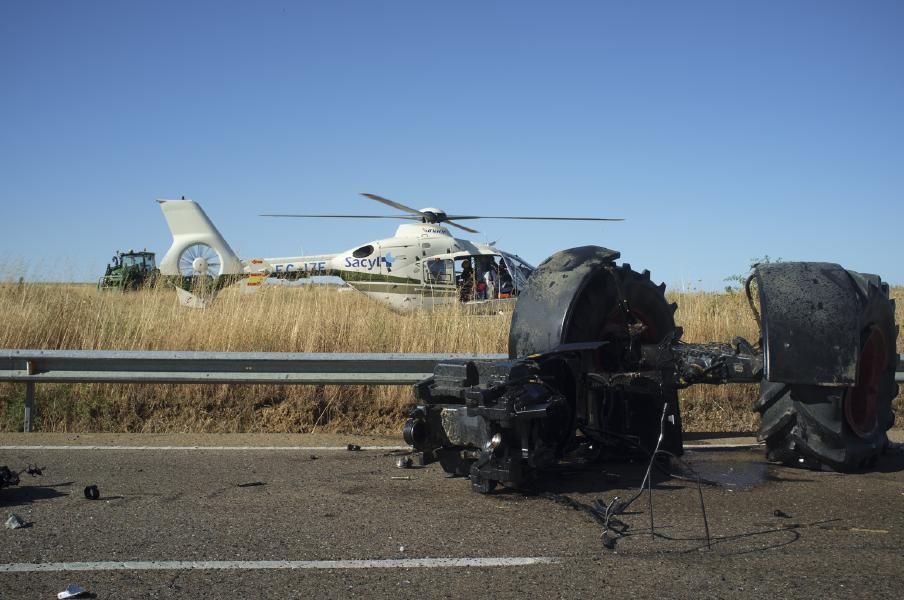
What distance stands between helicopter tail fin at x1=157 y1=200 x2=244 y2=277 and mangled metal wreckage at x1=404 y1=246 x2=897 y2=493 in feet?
65.5

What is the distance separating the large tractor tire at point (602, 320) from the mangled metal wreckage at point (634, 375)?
0.01 m

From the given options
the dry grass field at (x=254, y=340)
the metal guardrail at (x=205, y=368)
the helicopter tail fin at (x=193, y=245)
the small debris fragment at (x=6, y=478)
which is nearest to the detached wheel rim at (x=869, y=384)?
the dry grass field at (x=254, y=340)

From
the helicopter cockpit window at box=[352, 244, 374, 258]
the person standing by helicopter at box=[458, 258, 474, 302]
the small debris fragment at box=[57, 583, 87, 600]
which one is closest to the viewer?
the small debris fragment at box=[57, 583, 87, 600]

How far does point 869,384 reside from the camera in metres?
6.22

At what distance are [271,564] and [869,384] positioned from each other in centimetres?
447

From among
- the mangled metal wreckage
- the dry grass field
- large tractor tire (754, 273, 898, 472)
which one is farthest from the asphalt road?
the dry grass field

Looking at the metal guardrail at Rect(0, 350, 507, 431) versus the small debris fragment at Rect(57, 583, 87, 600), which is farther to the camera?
the metal guardrail at Rect(0, 350, 507, 431)

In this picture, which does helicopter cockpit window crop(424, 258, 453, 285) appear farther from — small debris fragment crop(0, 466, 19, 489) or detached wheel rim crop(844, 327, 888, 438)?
small debris fragment crop(0, 466, 19, 489)

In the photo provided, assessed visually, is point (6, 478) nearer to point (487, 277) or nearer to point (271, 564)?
point (271, 564)

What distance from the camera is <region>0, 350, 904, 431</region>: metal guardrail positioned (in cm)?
811

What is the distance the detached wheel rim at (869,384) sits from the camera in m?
6.15

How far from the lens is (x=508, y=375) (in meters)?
5.15

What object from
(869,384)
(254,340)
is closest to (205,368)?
(254,340)

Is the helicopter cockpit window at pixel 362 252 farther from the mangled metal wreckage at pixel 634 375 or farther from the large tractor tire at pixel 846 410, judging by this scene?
the large tractor tire at pixel 846 410
